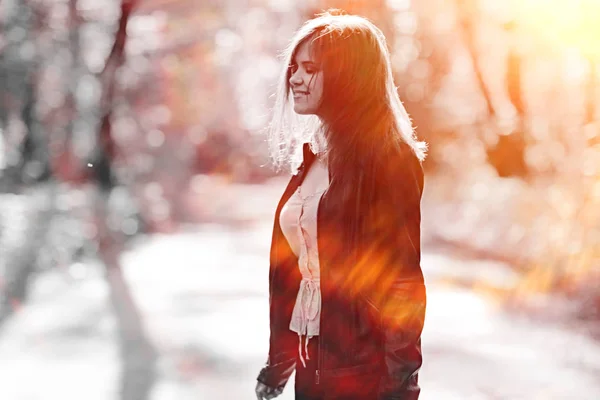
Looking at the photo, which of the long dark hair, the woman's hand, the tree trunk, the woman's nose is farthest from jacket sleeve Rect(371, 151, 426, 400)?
the tree trunk

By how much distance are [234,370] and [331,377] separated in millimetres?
4647

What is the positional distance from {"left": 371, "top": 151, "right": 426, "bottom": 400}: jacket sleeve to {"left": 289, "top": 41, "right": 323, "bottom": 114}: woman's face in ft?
1.22

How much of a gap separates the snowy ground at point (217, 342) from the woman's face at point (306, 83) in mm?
4017

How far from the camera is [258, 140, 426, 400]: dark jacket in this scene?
2.63 meters

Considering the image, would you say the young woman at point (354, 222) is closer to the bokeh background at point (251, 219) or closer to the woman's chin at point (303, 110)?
the woman's chin at point (303, 110)

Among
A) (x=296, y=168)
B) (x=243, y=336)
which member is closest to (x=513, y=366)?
(x=243, y=336)

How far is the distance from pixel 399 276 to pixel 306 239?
1.53ft

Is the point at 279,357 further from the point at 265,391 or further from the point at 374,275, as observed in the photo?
the point at 374,275

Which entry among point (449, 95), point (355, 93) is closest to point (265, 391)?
point (355, 93)

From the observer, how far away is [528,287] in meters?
11.0

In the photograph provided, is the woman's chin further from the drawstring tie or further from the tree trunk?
the tree trunk

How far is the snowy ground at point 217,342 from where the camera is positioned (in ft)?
22.2

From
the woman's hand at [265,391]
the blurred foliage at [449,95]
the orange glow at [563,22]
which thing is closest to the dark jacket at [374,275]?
the woman's hand at [265,391]

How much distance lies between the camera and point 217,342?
841 cm
